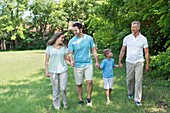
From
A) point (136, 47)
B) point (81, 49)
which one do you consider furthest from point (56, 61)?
point (136, 47)

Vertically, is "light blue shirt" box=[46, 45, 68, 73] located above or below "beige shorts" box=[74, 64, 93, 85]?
above

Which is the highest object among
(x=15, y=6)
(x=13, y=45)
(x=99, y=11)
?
(x=15, y=6)

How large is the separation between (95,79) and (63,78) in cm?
415

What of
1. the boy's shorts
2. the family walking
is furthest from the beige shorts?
the boy's shorts

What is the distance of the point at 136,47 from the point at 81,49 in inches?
48.6

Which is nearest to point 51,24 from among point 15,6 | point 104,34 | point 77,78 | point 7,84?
point 15,6

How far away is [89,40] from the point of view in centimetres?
560

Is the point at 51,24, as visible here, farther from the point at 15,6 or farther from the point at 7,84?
the point at 7,84

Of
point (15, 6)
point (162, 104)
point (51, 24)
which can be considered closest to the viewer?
point (162, 104)

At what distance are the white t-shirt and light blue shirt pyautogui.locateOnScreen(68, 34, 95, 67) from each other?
2.98 ft

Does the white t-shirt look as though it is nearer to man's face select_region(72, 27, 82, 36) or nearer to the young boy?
the young boy

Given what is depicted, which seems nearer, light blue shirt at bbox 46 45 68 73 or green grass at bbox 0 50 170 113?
light blue shirt at bbox 46 45 68 73

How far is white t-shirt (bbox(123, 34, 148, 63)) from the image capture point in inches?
223


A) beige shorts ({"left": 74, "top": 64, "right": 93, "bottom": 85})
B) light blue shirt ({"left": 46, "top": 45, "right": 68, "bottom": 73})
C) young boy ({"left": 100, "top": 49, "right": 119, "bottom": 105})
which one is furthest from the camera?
young boy ({"left": 100, "top": 49, "right": 119, "bottom": 105})
